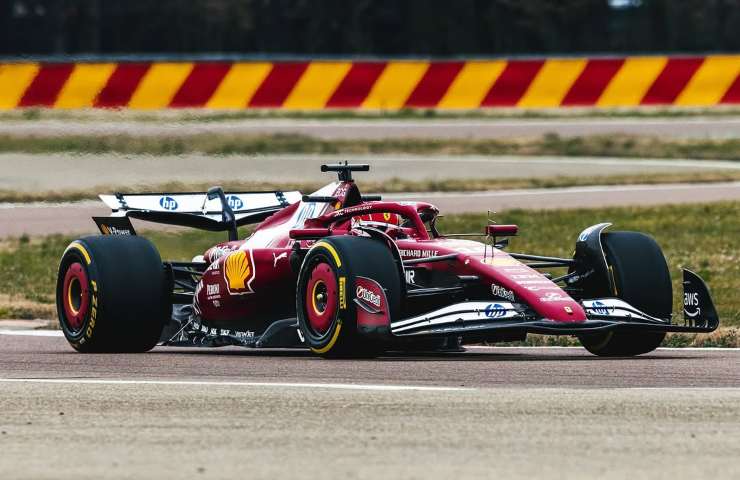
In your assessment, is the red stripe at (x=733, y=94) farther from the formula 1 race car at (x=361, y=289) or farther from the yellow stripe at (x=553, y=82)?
the formula 1 race car at (x=361, y=289)

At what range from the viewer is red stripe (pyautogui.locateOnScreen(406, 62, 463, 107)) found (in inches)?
1098

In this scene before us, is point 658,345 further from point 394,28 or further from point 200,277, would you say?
point 394,28

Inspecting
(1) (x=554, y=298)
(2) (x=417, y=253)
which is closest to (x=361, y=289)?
(2) (x=417, y=253)

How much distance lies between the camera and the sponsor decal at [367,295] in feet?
38.8

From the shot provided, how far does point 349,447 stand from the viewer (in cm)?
807

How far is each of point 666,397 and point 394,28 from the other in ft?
72.5

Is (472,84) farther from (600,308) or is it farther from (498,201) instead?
(600,308)

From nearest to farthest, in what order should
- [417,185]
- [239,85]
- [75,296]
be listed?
[75,296] → [239,85] → [417,185]

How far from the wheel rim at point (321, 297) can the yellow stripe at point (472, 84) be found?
15380mm

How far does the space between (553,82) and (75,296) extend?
50.3ft

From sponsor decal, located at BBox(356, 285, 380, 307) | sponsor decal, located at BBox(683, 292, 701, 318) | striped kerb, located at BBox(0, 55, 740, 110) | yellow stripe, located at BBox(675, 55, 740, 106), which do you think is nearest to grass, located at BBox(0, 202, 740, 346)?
sponsor decal, located at BBox(683, 292, 701, 318)

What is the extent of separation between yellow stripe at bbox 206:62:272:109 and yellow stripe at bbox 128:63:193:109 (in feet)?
1.81

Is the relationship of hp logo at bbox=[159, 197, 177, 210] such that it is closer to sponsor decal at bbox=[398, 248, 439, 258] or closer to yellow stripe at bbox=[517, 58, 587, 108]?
sponsor decal at bbox=[398, 248, 439, 258]

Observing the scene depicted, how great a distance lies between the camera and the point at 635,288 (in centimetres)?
1286
